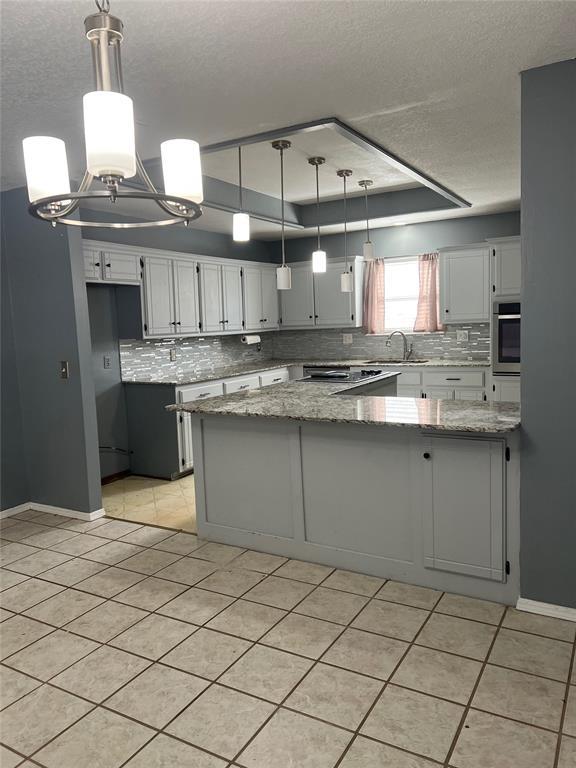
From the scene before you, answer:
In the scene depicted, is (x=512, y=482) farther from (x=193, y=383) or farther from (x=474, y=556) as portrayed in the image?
(x=193, y=383)

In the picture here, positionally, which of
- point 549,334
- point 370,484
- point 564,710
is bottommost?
point 564,710

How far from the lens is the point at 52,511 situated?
4.50 metres

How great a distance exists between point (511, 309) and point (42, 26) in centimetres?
454

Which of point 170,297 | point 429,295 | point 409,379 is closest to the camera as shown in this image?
point 170,297

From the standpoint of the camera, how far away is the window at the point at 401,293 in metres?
6.64

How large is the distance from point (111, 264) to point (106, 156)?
12.1 feet

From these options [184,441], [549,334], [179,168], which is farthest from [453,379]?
[179,168]

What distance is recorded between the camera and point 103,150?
1322mm

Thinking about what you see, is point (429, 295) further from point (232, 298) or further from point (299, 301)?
point (232, 298)

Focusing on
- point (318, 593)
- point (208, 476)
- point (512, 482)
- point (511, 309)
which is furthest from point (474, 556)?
point (511, 309)

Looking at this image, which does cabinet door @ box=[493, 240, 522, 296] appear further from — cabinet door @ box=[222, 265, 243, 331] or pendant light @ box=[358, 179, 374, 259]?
cabinet door @ box=[222, 265, 243, 331]

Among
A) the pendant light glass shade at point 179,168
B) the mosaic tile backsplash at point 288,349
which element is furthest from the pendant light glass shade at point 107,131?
the mosaic tile backsplash at point 288,349

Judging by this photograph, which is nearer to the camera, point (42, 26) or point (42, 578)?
point (42, 26)

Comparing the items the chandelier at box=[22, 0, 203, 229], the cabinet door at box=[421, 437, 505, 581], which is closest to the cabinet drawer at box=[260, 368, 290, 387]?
the cabinet door at box=[421, 437, 505, 581]
